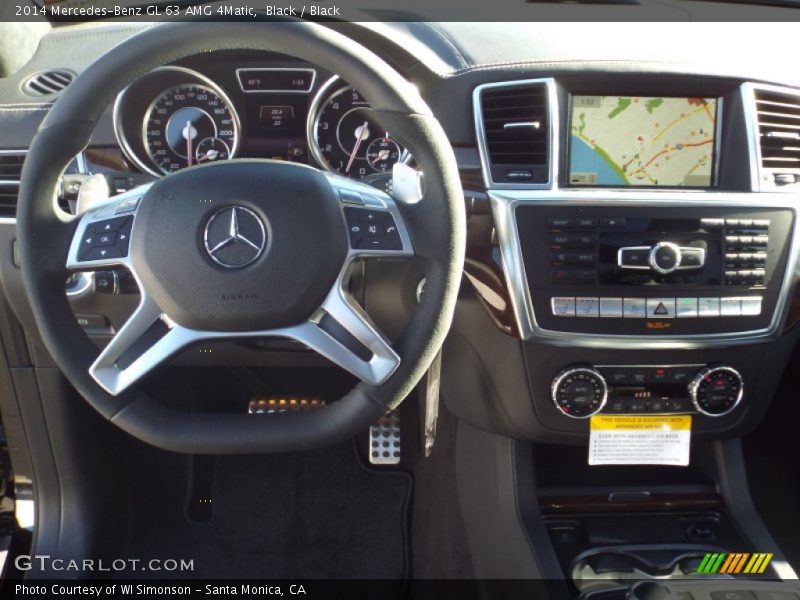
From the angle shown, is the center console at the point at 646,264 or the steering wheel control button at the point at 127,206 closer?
the steering wheel control button at the point at 127,206

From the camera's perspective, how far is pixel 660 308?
1.73 metres

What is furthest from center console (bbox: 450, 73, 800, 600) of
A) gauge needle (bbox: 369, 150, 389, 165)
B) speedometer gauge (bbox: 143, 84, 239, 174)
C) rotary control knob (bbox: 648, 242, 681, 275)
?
speedometer gauge (bbox: 143, 84, 239, 174)

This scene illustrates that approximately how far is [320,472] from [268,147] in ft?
3.64

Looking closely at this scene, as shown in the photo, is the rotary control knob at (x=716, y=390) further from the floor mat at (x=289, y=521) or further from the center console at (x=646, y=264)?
the floor mat at (x=289, y=521)

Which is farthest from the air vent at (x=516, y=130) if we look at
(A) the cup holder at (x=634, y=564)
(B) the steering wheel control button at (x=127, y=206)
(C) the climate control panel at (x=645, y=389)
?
(A) the cup holder at (x=634, y=564)

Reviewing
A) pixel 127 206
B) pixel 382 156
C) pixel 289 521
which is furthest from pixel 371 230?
pixel 289 521

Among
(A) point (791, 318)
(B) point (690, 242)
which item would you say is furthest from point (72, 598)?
(A) point (791, 318)

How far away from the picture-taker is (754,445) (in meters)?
2.21

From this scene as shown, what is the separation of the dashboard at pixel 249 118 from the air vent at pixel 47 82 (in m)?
0.21

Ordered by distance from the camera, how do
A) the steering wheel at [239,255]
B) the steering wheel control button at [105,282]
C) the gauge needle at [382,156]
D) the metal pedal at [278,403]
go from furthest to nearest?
the metal pedal at [278,403]
the gauge needle at [382,156]
the steering wheel control button at [105,282]
the steering wheel at [239,255]

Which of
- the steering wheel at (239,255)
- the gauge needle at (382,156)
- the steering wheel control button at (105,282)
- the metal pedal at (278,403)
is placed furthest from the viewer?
the metal pedal at (278,403)

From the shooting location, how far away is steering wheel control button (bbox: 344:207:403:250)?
1.29m

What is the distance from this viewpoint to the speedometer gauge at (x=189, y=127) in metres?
1.79

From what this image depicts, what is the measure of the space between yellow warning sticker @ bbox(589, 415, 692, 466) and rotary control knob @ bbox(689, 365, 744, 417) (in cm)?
5
